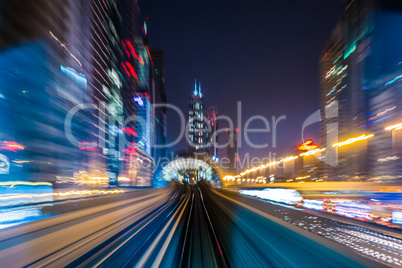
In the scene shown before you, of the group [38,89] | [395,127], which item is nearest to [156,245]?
[38,89]

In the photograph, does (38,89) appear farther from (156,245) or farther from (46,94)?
(156,245)

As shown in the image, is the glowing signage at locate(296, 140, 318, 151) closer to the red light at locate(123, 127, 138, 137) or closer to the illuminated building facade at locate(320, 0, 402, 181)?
the illuminated building facade at locate(320, 0, 402, 181)


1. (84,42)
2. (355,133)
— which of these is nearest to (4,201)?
(84,42)

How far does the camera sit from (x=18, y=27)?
15.5 m

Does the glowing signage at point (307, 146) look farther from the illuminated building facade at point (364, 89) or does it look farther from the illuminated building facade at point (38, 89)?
the illuminated building facade at point (38, 89)

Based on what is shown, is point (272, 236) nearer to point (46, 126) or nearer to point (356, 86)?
point (46, 126)

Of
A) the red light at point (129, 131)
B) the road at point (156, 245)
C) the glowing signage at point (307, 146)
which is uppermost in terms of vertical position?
the red light at point (129, 131)

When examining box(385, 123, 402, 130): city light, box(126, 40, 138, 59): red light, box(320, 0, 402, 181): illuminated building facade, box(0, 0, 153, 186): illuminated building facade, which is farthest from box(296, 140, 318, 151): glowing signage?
box(126, 40, 138, 59): red light

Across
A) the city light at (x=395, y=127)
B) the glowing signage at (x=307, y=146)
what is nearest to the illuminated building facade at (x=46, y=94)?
the city light at (x=395, y=127)

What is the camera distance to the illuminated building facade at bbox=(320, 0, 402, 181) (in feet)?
108

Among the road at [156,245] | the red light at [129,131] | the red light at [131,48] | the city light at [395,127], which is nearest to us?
the road at [156,245]

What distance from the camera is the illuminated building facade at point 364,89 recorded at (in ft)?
108

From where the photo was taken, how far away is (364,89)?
1837 inches

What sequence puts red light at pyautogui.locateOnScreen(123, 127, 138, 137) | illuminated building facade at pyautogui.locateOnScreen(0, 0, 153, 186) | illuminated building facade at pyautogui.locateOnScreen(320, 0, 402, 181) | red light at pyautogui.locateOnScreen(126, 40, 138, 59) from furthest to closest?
1. red light at pyautogui.locateOnScreen(126, 40, 138, 59)
2. red light at pyautogui.locateOnScreen(123, 127, 138, 137)
3. illuminated building facade at pyautogui.locateOnScreen(320, 0, 402, 181)
4. illuminated building facade at pyautogui.locateOnScreen(0, 0, 153, 186)
